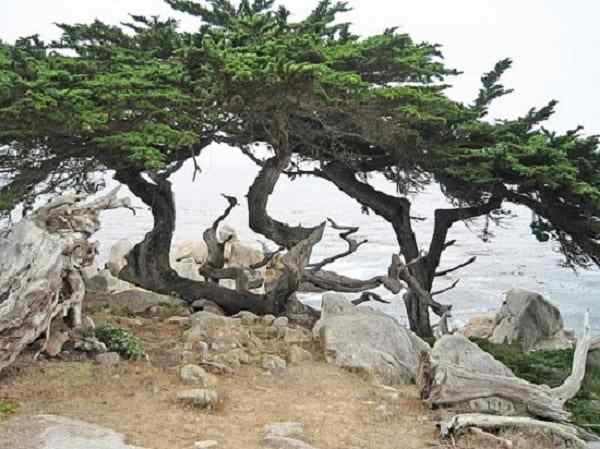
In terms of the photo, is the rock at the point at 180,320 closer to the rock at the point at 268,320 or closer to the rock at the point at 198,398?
the rock at the point at 268,320

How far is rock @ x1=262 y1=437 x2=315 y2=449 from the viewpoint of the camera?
475 cm

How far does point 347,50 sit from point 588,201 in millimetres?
4350

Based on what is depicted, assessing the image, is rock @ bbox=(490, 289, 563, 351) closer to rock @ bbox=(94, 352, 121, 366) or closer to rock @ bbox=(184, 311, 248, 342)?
rock @ bbox=(184, 311, 248, 342)

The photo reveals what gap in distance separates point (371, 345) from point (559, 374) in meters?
3.28

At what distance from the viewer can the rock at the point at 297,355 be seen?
7.69 meters

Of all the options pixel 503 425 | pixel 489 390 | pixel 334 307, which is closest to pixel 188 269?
pixel 334 307

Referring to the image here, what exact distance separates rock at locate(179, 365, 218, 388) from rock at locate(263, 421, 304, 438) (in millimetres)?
1319

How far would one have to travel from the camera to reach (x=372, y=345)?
8.02 metres

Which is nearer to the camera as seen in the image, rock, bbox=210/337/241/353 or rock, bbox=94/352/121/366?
rock, bbox=94/352/121/366

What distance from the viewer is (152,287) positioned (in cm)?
1080

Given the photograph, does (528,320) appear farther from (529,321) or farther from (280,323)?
A: (280,323)

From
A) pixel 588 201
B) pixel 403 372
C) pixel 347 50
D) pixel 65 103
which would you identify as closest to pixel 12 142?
pixel 65 103

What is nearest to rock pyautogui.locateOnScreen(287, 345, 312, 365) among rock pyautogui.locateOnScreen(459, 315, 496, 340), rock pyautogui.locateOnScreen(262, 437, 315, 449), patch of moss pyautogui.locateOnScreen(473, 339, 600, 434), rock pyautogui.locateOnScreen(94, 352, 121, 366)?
rock pyautogui.locateOnScreen(94, 352, 121, 366)

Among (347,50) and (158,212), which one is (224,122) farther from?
(158,212)
